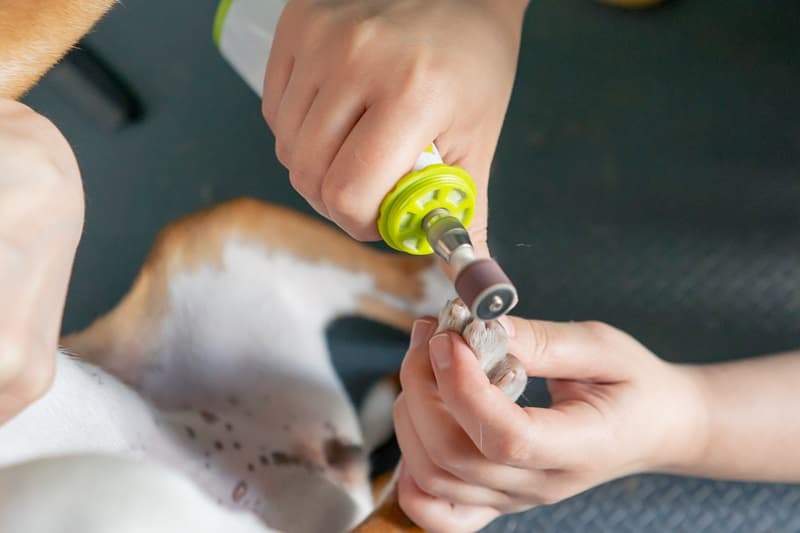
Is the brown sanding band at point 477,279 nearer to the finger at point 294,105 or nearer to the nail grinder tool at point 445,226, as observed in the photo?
the nail grinder tool at point 445,226

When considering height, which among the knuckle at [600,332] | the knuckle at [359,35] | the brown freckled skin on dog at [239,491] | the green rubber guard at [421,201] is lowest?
the brown freckled skin on dog at [239,491]

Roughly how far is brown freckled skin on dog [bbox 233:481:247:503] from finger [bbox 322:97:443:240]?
0.23 metres

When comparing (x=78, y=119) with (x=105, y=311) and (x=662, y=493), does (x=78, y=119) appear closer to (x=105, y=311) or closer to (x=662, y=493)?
(x=105, y=311)

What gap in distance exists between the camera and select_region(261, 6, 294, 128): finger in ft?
1.36

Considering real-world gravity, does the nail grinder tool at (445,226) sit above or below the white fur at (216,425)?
above

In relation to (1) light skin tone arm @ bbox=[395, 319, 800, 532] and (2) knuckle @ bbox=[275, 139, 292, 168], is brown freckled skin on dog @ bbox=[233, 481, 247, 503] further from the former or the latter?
(2) knuckle @ bbox=[275, 139, 292, 168]

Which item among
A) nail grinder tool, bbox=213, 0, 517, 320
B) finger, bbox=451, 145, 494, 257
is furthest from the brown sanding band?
finger, bbox=451, 145, 494, 257

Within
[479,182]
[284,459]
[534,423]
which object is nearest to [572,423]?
[534,423]

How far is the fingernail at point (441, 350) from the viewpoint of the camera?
0.35m

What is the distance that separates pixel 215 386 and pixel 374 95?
32 centimetres

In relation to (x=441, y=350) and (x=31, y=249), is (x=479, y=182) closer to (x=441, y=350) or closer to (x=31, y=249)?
(x=441, y=350)

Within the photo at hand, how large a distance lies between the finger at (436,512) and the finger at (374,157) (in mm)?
190

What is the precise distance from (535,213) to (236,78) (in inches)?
13.1

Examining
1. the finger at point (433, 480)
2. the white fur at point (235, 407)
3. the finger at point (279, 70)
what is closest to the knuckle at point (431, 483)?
the finger at point (433, 480)
